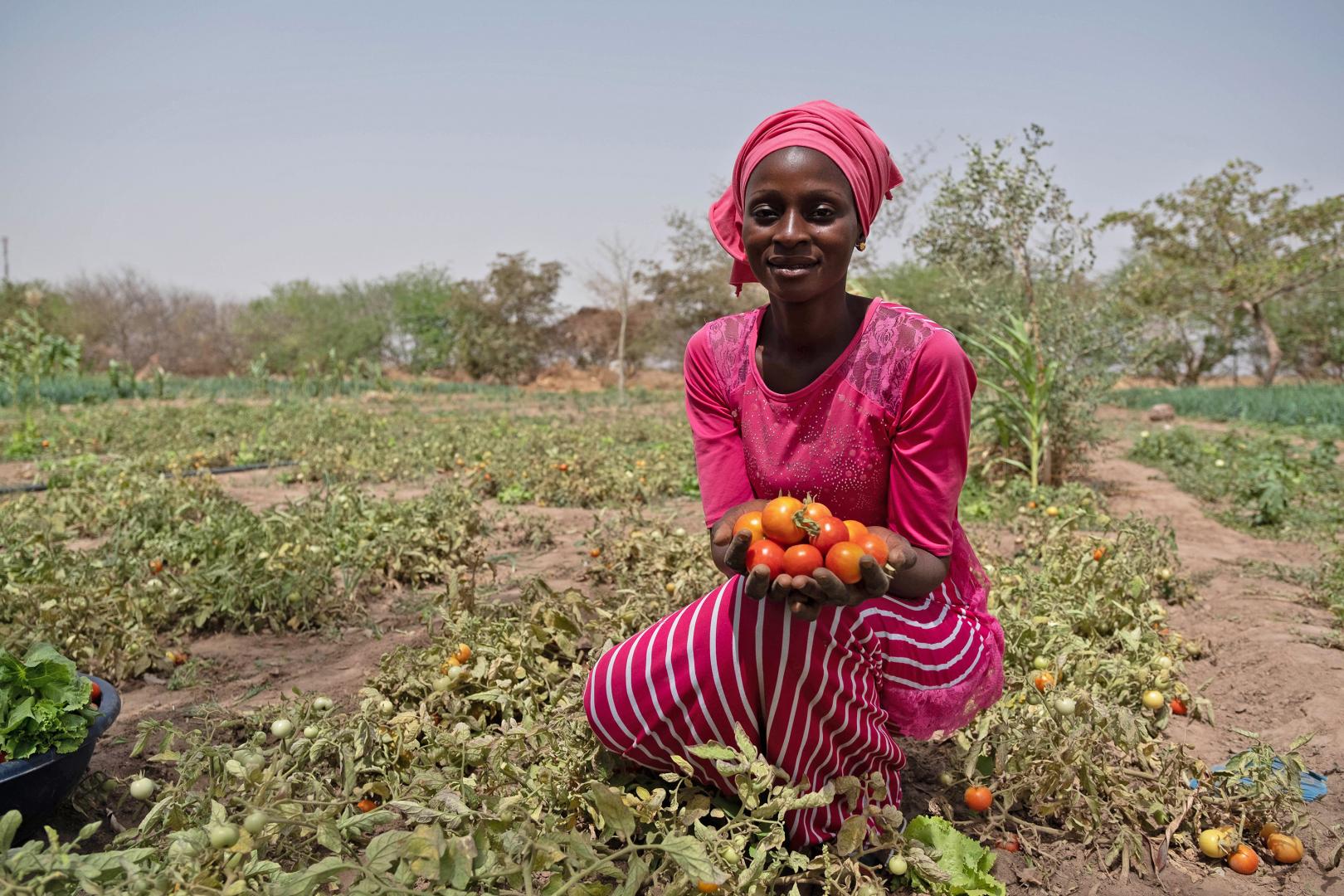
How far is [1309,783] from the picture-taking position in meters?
2.21

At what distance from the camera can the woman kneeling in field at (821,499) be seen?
5.43ft

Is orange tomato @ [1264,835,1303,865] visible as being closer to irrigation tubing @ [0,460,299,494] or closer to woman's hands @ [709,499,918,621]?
woman's hands @ [709,499,918,621]

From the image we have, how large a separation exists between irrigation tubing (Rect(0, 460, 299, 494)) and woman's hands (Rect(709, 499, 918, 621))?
505cm

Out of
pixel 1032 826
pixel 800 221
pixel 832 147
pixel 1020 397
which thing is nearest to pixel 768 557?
pixel 800 221

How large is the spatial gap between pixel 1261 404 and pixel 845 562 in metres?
16.5

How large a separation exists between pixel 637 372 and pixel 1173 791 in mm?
30488

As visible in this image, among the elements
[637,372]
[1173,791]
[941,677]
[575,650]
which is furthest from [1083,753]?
[637,372]

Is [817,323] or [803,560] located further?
[817,323]

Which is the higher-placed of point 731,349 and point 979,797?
point 731,349

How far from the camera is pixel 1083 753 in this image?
6.55 feet

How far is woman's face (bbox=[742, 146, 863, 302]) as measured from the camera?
164cm

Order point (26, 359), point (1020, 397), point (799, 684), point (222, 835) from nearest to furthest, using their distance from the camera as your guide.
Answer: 1. point (222, 835)
2. point (799, 684)
3. point (1020, 397)
4. point (26, 359)

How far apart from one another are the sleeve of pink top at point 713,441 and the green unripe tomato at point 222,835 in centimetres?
102

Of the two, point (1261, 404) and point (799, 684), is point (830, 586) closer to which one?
point (799, 684)
